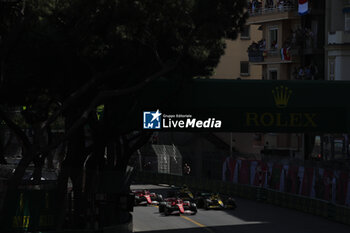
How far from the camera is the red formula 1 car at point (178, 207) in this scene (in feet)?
127

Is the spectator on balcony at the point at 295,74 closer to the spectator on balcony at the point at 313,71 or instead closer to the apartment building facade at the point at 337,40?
the spectator on balcony at the point at 313,71

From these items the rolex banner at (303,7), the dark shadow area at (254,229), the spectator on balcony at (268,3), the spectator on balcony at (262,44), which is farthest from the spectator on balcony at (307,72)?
the dark shadow area at (254,229)

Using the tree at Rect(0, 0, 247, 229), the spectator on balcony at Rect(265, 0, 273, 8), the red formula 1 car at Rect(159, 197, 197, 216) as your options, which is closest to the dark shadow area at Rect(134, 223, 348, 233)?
the red formula 1 car at Rect(159, 197, 197, 216)

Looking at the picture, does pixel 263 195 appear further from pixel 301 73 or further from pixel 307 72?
pixel 301 73

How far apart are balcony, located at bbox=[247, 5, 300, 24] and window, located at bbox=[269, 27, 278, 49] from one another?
35.6 inches

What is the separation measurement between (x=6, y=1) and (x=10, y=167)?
6008 millimetres

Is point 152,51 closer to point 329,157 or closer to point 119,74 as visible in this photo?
point 119,74

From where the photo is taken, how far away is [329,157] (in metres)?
54.2

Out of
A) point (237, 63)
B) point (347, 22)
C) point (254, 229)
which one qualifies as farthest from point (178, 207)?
point (237, 63)

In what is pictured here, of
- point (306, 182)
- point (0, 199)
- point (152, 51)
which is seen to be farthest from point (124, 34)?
point (306, 182)

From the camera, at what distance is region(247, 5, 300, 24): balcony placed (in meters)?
61.8

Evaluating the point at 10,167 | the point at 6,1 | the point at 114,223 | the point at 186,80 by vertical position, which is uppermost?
the point at 6,1

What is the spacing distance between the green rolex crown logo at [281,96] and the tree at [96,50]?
258 centimetres

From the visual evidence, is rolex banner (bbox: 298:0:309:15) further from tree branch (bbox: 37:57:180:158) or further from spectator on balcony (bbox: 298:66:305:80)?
tree branch (bbox: 37:57:180:158)
